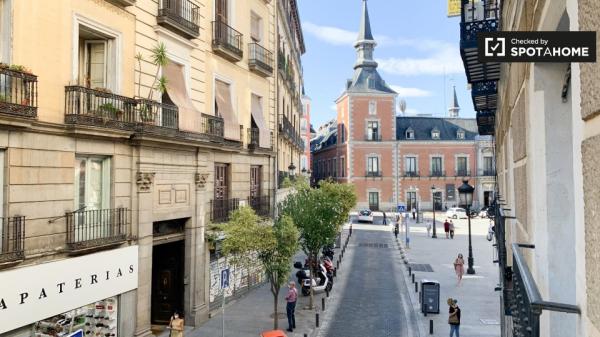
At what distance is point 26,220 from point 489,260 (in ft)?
87.8

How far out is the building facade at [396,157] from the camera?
69.6m

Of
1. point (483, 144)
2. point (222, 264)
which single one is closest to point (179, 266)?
point (222, 264)

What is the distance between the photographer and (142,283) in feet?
46.5

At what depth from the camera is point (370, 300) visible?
808 inches

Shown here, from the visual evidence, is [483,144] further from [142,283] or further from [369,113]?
[142,283]

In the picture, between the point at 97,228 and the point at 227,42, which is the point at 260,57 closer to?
the point at 227,42

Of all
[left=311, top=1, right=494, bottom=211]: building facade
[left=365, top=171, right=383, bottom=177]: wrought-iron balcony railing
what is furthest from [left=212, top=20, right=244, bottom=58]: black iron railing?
[left=365, top=171, right=383, bottom=177]: wrought-iron balcony railing

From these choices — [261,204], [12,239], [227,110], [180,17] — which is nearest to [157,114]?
[180,17]

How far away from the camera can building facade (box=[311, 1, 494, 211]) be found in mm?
69625

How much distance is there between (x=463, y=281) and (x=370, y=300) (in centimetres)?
651

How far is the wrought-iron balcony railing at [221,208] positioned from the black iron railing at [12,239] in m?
8.52

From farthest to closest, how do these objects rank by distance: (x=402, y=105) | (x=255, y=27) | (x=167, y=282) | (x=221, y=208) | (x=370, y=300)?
1. (x=402, y=105)
2. (x=255, y=27)
3. (x=370, y=300)
4. (x=221, y=208)
5. (x=167, y=282)

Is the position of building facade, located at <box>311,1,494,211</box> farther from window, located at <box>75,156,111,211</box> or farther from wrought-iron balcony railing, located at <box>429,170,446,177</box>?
window, located at <box>75,156,111,211</box>
